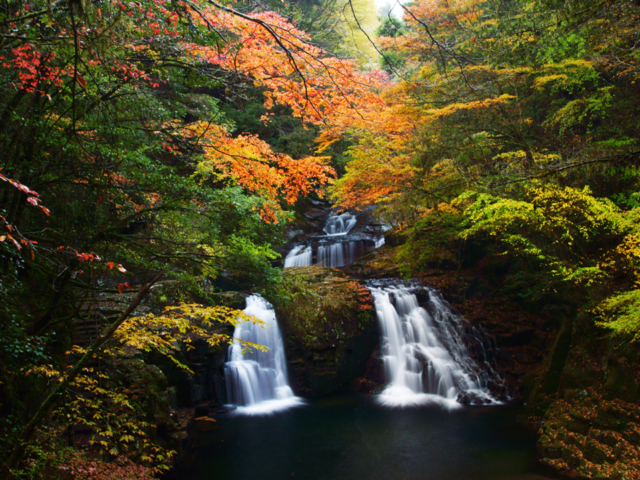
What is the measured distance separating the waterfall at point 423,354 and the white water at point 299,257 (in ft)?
13.4

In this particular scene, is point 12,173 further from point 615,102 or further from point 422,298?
point 615,102

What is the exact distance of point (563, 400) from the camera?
7340mm

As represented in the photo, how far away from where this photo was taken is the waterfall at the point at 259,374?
29.9ft

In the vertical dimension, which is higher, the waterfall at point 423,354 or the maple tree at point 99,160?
the maple tree at point 99,160

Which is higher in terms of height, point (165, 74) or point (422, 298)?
point (165, 74)

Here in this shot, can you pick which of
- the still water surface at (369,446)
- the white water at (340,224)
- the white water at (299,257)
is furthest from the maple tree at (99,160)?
the white water at (340,224)

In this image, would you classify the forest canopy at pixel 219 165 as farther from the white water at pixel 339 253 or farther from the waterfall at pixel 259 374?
the white water at pixel 339 253

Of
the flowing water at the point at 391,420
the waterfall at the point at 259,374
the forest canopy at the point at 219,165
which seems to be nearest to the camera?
the forest canopy at the point at 219,165

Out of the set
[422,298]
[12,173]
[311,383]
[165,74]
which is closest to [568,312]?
[422,298]

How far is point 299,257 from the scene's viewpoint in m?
15.6

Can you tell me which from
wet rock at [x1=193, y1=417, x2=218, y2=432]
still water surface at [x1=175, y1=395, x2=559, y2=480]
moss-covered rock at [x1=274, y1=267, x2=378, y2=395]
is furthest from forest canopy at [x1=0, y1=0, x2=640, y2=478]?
moss-covered rock at [x1=274, y1=267, x2=378, y2=395]

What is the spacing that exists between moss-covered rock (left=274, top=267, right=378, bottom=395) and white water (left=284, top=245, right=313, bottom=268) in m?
4.01

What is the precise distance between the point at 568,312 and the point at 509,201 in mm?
4407

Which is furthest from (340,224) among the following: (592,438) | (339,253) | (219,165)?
(592,438)
